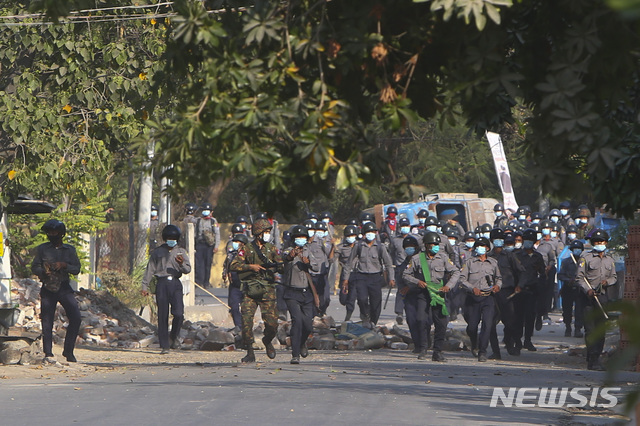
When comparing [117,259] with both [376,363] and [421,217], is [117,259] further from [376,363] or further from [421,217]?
[376,363]

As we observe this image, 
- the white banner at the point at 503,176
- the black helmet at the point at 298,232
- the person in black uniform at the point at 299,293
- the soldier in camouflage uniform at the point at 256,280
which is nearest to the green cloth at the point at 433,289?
the person in black uniform at the point at 299,293

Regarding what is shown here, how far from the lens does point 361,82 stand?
4957 millimetres

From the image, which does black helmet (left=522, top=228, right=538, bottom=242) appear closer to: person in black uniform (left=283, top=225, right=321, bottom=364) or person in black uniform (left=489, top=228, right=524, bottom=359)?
person in black uniform (left=489, top=228, right=524, bottom=359)

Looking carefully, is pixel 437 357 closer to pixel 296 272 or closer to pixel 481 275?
pixel 481 275

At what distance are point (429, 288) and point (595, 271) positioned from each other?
223 cm

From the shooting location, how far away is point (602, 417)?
940 cm

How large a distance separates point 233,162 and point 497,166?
24.1 meters

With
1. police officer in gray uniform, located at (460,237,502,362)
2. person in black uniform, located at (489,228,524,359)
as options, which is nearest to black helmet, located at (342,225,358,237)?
person in black uniform, located at (489,228,524,359)

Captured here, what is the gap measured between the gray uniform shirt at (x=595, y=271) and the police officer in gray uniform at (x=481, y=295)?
3.71 feet

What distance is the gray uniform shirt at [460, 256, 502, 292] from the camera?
1499 centimetres

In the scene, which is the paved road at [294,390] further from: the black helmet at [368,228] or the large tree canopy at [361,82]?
the black helmet at [368,228]
